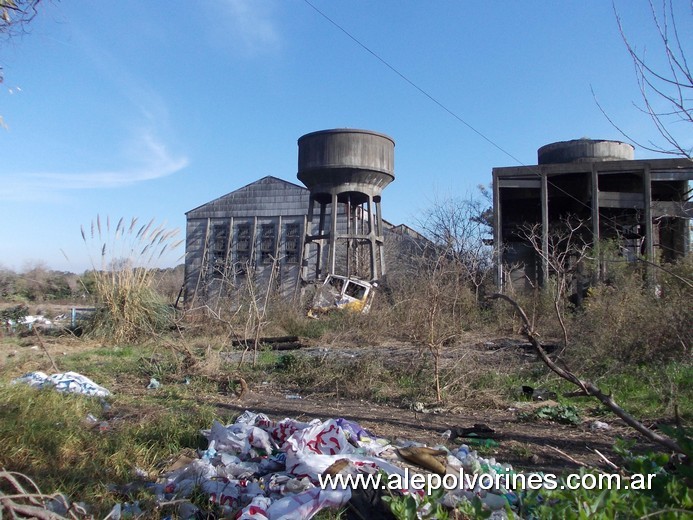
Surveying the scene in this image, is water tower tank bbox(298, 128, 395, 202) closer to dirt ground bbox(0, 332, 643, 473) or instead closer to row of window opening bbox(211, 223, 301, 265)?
row of window opening bbox(211, 223, 301, 265)

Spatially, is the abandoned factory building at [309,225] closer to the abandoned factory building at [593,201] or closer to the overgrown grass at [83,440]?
the abandoned factory building at [593,201]

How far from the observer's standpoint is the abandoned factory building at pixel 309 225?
64.8 ft

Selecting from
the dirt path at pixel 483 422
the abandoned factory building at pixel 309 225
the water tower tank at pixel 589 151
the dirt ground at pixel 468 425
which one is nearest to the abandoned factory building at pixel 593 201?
the water tower tank at pixel 589 151

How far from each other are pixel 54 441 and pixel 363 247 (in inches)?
745

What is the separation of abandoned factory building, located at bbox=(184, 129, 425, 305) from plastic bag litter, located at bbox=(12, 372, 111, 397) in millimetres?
11740

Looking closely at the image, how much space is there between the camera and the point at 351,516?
3283 millimetres

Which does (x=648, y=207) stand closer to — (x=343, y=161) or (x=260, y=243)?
(x=343, y=161)

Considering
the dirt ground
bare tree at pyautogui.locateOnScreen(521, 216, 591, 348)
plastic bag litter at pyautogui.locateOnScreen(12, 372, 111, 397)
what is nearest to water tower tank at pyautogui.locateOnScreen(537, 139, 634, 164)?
bare tree at pyautogui.locateOnScreen(521, 216, 591, 348)

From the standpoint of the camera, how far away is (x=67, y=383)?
→ 6.43 metres

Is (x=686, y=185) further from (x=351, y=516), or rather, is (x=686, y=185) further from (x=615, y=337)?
(x=351, y=516)

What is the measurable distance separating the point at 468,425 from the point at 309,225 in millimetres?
17210

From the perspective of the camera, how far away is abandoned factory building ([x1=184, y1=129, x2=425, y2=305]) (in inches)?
778

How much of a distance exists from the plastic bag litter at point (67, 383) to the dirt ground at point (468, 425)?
0.42 m

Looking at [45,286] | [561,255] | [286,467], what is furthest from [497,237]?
[45,286]
